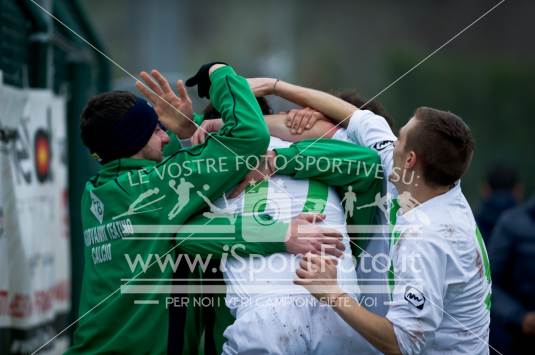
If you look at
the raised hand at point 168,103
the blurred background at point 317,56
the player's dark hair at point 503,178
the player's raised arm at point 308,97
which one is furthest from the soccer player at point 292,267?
the player's dark hair at point 503,178

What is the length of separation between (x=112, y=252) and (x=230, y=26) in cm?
3172

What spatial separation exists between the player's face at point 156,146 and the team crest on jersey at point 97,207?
304 mm

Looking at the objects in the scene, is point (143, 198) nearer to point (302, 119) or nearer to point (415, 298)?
point (302, 119)

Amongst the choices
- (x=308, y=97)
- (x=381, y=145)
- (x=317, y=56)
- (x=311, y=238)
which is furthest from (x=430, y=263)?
(x=317, y=56)

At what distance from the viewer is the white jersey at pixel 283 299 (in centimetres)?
346

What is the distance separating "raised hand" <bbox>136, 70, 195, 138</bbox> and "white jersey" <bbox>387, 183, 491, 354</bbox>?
1.14m

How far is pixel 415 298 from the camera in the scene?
321 centimetres

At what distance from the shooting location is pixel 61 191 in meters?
6.70

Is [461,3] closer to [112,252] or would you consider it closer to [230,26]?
[230,26]

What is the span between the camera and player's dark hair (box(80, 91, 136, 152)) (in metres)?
3.82

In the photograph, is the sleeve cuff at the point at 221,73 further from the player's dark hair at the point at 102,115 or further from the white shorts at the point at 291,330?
the white shorts at the point at 291,330

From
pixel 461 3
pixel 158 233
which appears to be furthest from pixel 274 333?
pixel 461 3

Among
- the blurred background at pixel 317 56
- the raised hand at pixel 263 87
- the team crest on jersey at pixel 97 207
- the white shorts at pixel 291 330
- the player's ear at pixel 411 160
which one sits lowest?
the white shorts at pixel 291 330

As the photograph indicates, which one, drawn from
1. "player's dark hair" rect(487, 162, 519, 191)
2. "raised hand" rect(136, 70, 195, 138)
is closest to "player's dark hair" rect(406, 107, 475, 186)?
"raised hand" rect(136, 70, 195, 138)
